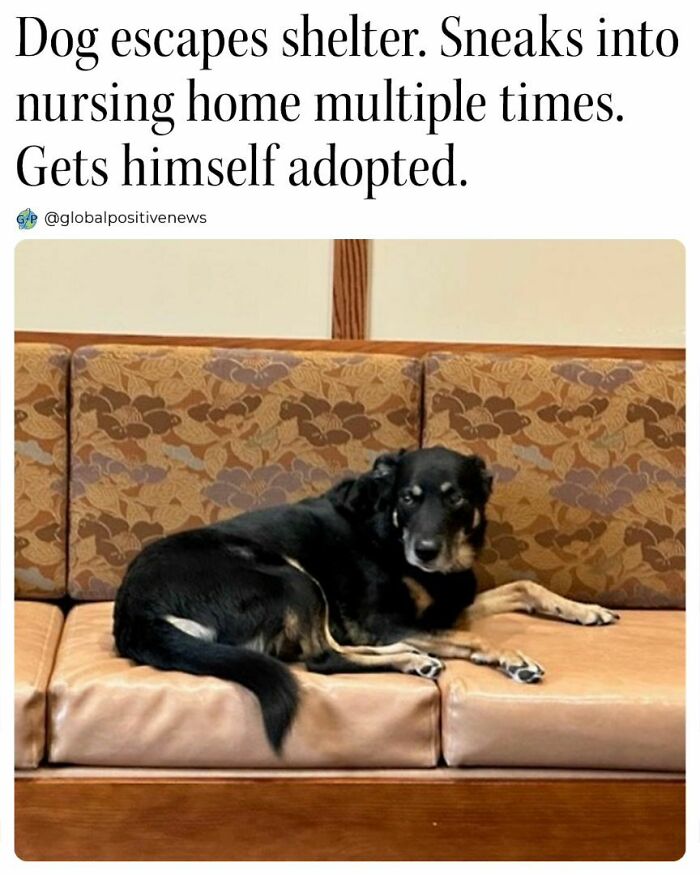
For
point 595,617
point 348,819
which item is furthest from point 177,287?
point 348,819

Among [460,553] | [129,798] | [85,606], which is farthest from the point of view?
[85,606]

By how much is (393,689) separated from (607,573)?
0.85m

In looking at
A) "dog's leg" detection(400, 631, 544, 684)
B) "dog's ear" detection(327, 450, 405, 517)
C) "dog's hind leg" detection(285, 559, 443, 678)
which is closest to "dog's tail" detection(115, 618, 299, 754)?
"dog's hind leg" detection(285, 559, 443, 678)

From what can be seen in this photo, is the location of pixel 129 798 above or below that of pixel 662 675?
below

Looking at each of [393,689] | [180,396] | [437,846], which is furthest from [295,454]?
[437,846]

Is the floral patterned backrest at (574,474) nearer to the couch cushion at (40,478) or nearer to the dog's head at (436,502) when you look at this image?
the dog's head at (436,502)

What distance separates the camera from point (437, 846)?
2.04 meters

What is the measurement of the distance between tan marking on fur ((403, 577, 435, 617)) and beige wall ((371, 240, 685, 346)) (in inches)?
32.3

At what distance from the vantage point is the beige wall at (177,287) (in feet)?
9.38

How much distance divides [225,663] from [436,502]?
601 millimetres
